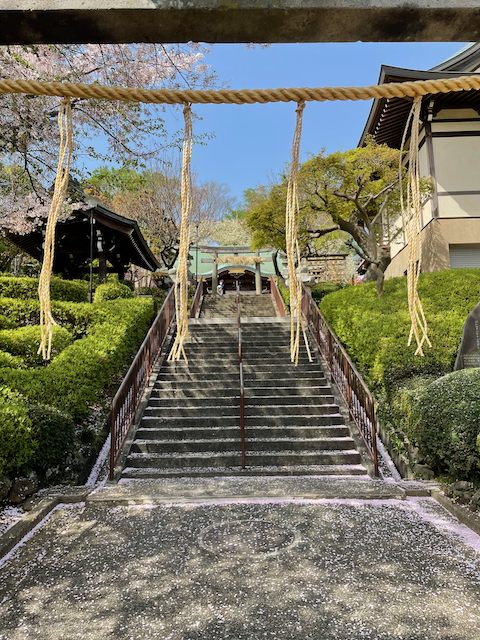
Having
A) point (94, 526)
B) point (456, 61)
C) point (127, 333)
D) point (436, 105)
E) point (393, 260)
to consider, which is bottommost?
point (94, 526)

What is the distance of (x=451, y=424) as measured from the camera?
193 inches

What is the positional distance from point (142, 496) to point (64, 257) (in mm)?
12680

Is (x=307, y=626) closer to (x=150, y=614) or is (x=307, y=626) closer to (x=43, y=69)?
(x=150, y=614)

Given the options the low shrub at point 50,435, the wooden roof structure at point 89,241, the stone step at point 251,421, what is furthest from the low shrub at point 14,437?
the wooden roof structure at point 89,241

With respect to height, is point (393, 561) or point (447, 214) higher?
point (447, 214)

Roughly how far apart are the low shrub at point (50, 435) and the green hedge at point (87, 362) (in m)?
0.60

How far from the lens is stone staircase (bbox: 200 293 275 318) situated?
14.1 metres

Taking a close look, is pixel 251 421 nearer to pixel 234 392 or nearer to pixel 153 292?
pixel 234 392

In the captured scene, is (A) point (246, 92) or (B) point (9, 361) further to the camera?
(B) point (9, 361)

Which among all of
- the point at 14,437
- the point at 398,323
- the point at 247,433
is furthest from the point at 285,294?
the point at 14,437

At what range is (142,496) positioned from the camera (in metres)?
4.91

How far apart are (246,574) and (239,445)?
3.14m

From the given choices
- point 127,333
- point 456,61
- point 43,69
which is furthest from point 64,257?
point 456,61

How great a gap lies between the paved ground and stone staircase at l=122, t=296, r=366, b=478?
131 cm
